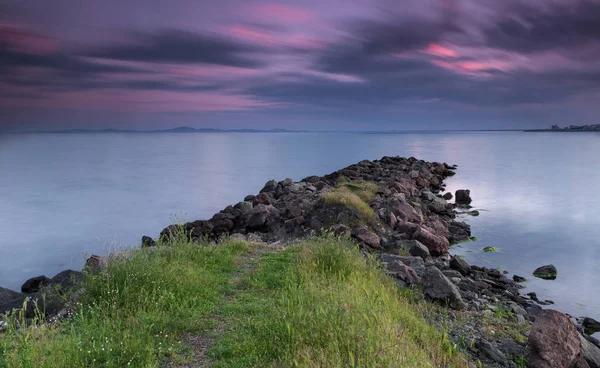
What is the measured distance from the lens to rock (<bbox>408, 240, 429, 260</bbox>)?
1604cm

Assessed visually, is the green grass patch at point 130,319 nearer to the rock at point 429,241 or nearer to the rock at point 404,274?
the rock at point 404,274

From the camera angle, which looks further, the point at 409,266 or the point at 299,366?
the point at 409,266

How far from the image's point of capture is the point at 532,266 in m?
18.4

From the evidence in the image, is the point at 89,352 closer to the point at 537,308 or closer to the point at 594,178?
the point at 537,308

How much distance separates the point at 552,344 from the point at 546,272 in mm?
10267

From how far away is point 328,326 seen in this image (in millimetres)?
6105

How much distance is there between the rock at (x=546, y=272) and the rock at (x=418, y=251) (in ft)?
15.7

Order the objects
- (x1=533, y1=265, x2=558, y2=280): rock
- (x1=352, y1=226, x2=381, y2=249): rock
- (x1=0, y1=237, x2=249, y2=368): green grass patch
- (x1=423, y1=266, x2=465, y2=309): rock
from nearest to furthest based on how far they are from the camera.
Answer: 1. (x1=0, y1=237, x2=249, y2=368): green grass patch
2. (x1=423, y1=266, x2=465, y2=309): rock
3. (x1=352, y1=226, x2=381, y2=249): rock
4. (x1=533, y1=265, x2=558, y2=280): rock

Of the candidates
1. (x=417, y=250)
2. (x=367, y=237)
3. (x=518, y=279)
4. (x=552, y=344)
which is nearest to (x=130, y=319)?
(x=552, y=344)

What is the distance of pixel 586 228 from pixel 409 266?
2102 cm

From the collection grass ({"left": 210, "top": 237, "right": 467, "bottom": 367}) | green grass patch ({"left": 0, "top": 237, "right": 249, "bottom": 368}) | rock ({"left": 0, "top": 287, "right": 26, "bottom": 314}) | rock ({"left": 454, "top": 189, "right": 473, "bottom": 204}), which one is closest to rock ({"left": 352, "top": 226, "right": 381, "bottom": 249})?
grass ({"left": 210, "top": 237, "right": 467, "bottom": 367})

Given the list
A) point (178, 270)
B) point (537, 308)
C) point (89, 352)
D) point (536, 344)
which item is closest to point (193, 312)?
point (178, 270)

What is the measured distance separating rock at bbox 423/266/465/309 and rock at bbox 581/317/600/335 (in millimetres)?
4625

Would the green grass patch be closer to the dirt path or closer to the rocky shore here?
the dirt path
